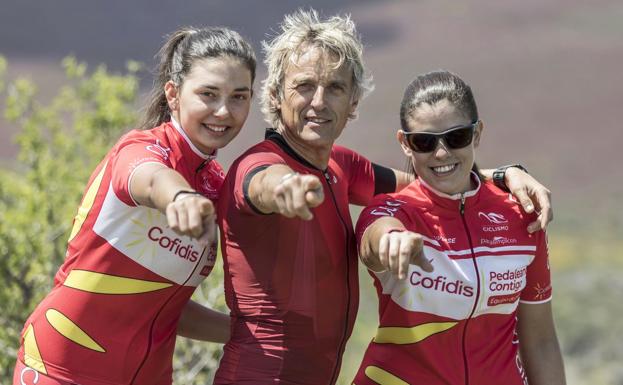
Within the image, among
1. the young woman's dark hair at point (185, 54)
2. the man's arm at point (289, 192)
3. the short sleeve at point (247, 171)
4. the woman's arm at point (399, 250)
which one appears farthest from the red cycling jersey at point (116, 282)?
the woman's arm at point (399, 250)

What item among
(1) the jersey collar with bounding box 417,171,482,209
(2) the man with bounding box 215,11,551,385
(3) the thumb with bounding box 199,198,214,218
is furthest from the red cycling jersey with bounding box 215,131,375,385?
(3) the thumb with bounding box 199,198,214,218

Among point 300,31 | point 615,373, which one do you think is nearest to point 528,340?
point 300,31

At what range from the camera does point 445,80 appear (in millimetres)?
3434

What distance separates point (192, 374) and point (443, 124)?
9.60ft

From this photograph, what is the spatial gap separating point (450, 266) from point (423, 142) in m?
0.42

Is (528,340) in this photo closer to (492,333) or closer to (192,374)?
(492,333)

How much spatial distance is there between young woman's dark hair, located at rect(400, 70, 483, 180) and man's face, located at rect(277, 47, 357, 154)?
240 mm

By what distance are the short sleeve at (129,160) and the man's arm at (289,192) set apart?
16.6 inches

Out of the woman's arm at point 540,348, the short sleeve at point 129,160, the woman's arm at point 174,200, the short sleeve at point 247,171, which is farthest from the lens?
the woman's arm at point 540,348

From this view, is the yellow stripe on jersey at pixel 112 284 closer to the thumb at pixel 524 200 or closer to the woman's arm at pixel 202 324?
the woman's arm at pixel 202 324

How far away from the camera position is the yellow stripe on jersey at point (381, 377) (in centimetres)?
337

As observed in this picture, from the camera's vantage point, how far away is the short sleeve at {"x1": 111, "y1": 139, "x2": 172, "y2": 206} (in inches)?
123

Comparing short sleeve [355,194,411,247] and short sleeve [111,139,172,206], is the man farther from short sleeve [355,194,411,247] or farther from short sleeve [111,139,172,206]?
short sleeve [111,139,172,206]

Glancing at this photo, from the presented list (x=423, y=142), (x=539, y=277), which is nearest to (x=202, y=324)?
(x=423, y=142)
